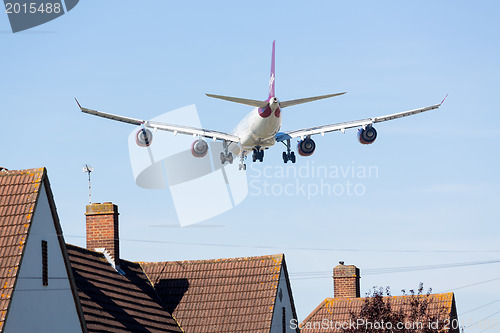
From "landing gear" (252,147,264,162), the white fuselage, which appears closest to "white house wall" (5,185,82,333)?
the white fuselage

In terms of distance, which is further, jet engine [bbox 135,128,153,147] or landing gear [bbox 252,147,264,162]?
landing gear [bbox 252,147,264,162]

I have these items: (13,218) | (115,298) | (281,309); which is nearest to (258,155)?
(281,309)

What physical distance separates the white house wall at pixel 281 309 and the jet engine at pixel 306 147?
703 inches

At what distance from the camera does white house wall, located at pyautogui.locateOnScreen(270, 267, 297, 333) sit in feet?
143

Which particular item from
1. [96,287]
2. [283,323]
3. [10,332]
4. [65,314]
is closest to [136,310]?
[96,287]

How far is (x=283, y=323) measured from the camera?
45.1 meters

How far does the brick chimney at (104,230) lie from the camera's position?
141 feet

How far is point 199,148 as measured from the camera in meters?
62.3

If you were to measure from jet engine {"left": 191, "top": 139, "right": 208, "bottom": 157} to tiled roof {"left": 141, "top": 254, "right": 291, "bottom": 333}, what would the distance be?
1635 cm

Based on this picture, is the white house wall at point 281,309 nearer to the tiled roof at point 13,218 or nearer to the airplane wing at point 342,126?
the tiled roof at point 13,218

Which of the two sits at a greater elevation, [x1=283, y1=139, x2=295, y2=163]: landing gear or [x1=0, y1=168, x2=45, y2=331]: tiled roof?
[x1=283, y1=139, x2=295, y2=163]: landing gear

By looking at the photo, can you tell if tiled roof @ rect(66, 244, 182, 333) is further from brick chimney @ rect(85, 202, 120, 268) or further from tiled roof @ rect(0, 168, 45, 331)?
tiled roof @ rect(0, 168, 45, 331)

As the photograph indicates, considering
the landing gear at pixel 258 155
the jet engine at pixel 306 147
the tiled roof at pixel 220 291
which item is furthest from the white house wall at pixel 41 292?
the jet engine at pixel 306 147

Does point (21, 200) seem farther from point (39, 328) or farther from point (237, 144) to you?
point (237, 144)
